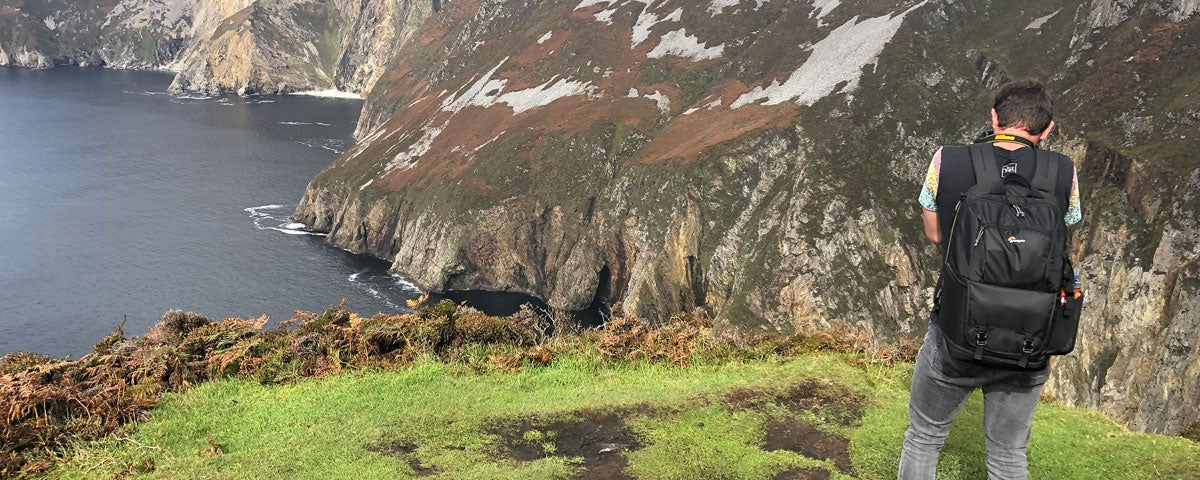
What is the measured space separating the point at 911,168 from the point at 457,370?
6531 cm

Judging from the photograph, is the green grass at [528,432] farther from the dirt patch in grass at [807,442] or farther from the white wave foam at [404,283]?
the white wave foam at [404,283]

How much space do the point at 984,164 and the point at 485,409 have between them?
7.44m

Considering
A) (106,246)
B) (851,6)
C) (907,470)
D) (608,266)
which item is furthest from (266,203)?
(907,470)

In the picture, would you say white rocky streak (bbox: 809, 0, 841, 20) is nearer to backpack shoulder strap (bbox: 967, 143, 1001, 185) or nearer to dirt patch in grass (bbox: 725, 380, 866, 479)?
dirt patch in grass (bbox: 725, 380, 866, 479)

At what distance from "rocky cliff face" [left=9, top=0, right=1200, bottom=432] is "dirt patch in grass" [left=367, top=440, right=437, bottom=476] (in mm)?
40441

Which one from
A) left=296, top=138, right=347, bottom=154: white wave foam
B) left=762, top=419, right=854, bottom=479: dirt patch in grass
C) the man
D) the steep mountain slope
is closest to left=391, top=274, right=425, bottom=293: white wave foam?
the steep mountain slope

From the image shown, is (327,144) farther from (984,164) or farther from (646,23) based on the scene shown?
(984,164)

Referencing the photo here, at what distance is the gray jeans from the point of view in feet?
18.8

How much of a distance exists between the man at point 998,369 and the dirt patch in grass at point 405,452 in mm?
5686

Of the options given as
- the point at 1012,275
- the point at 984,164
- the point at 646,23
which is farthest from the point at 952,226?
the point at 646,23

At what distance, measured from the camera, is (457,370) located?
1156cm

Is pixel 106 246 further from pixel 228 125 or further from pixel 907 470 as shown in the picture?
pixel 907 470

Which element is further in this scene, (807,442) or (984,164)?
(807,442)

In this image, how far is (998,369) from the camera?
5594mm
